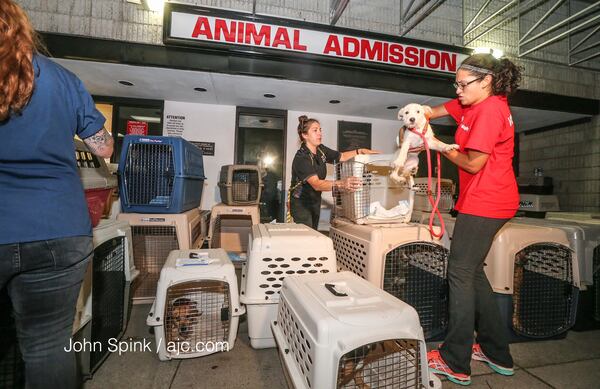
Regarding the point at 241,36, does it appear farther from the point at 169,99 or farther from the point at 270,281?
the point at 270,281

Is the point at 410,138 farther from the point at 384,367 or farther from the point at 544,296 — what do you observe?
the point at 544,296

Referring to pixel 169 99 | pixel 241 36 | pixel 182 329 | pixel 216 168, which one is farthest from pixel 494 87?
pixel 169 99

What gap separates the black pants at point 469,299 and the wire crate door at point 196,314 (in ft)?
3.76

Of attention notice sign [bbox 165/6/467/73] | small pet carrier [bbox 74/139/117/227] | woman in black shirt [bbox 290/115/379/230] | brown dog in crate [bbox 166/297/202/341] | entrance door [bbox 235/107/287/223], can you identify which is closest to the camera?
small pet carrier [bbox 74/139/117/227]

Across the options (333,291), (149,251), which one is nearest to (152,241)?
(149,251)

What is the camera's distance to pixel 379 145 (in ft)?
14.6

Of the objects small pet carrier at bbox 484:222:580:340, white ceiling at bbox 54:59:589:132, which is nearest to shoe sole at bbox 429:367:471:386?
small pet carrier at bbox 484:222:580:340

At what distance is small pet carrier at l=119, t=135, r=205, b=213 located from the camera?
83.7 inches

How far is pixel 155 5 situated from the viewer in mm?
3023

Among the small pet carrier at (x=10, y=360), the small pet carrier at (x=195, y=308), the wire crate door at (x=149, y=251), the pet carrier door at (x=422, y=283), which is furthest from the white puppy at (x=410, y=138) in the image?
the small pet carrier at (x=10, y=360)

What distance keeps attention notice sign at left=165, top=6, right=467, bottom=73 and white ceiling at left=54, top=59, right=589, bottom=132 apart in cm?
35

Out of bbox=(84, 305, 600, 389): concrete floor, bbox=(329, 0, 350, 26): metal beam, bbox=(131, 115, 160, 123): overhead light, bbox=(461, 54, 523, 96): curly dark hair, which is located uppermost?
bbox=(329, 0, 350, 26): metal beam

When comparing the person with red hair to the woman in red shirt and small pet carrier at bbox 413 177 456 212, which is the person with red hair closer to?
the woman in red shirt

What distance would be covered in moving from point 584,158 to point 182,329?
19.6ft
